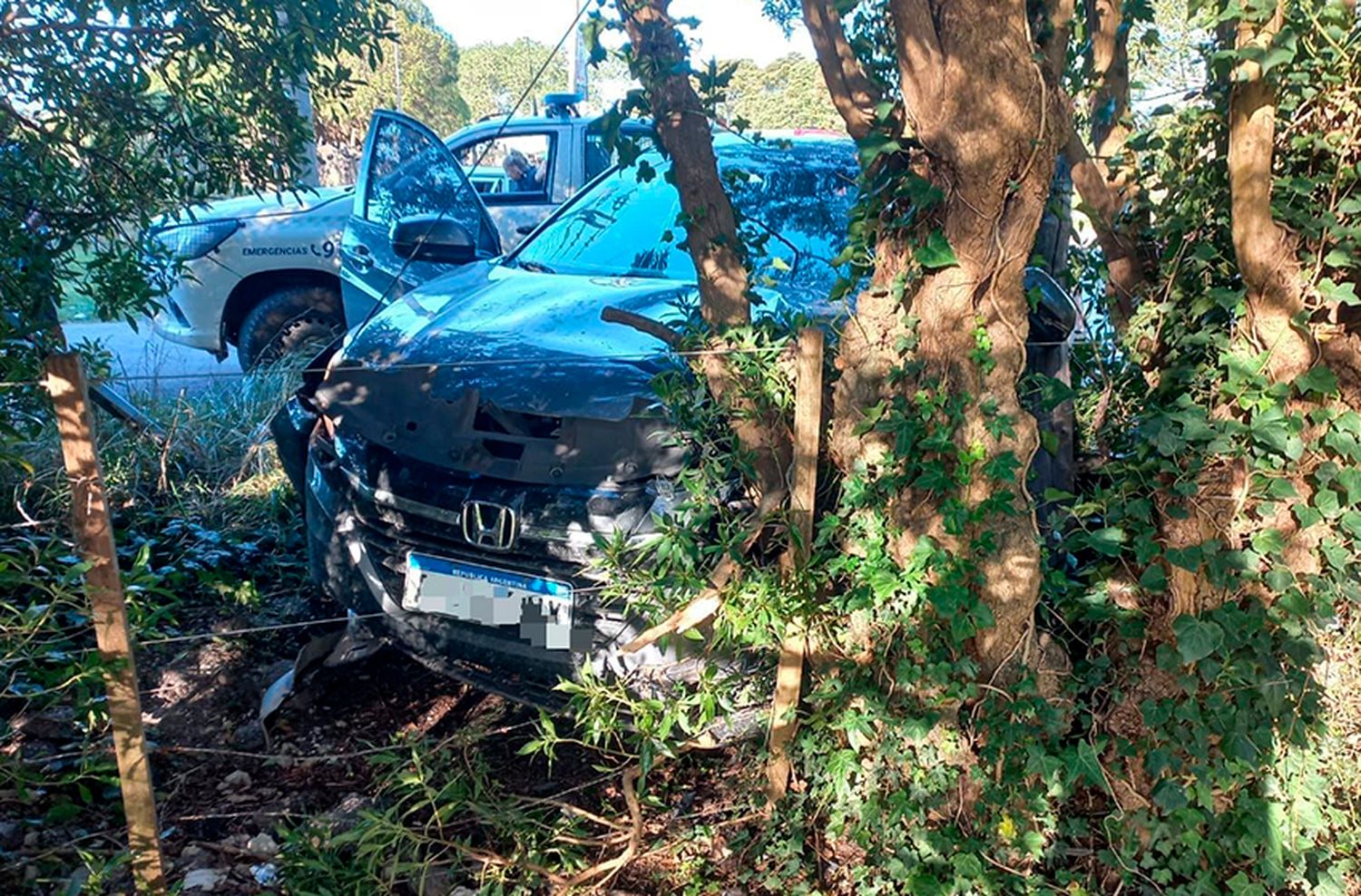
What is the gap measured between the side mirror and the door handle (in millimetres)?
991

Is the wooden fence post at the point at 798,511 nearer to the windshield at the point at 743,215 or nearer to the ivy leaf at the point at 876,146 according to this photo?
the ivy leaf at the point at 876,146

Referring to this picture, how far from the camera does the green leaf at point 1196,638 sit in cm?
235

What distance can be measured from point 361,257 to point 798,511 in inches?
145

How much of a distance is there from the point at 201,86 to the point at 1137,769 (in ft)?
11.1

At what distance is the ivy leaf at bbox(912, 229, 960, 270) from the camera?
2361mm

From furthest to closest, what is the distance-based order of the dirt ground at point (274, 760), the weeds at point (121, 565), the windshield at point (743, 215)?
the windshield at point (743, 215), the dirt ground at point (274, 760), the weeds at point (121, 565)

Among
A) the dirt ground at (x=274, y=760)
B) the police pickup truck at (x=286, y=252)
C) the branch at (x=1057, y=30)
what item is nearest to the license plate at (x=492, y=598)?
the dirt ground at (x=274, y=760)

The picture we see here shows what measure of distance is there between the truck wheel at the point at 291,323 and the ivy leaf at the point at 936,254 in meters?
5.07

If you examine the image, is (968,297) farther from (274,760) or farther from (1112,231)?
(274,760)

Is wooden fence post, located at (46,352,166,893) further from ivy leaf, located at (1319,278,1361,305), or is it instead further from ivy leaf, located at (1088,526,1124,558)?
ivy leaf, located at (1319,278,1361,305)

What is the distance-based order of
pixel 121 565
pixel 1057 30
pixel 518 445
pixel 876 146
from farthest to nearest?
1. pixel 121 565
2. pixel 518 445
3. pixel 1057 30
4. pixel 876 146

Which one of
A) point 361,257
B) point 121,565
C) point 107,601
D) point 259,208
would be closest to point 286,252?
point 259,208

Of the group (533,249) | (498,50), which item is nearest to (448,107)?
(498,50)

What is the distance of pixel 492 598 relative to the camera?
287cm
